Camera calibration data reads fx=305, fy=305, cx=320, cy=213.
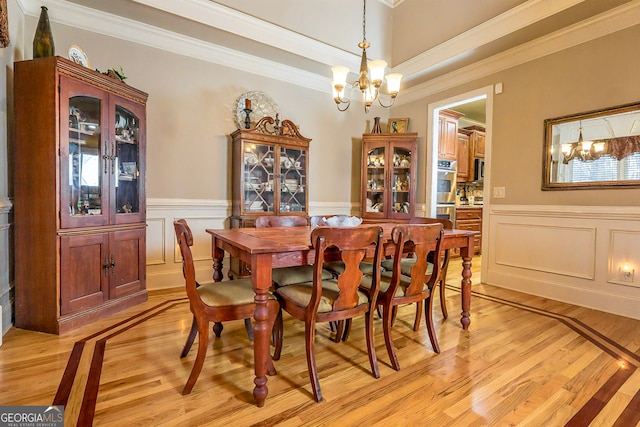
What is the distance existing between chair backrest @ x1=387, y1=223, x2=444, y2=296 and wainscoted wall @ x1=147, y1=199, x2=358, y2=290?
8.00 ft

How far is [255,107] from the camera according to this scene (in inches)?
149

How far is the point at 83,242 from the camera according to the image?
238 cm

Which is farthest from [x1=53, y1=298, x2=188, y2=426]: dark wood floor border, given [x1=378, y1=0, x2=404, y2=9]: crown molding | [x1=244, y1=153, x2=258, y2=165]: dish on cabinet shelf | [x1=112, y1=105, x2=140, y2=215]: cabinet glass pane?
[x1=378, y1=0, x2=404, y2=9]: crown molding

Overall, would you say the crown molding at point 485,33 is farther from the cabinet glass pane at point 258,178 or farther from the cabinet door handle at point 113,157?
the cabinet door handle at point 113,157

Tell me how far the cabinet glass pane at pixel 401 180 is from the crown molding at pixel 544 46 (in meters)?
0.93

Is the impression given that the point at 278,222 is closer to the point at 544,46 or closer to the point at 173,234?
the point at 173,234

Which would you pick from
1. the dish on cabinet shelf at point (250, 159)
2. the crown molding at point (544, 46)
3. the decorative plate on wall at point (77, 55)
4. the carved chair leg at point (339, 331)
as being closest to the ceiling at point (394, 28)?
the crown molding at point (544, 46)

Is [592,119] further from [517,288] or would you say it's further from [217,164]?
[217,164]

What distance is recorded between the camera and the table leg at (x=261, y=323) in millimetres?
1493

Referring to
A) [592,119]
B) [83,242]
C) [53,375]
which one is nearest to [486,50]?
[592,119]

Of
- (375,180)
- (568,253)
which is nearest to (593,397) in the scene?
(568,253)

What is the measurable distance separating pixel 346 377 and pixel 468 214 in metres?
4.78

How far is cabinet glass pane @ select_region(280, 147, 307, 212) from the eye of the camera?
3.84 m

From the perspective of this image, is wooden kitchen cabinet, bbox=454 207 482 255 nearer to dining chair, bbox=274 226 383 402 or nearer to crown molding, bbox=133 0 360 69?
crown molding, bbox=133 0 360 69
